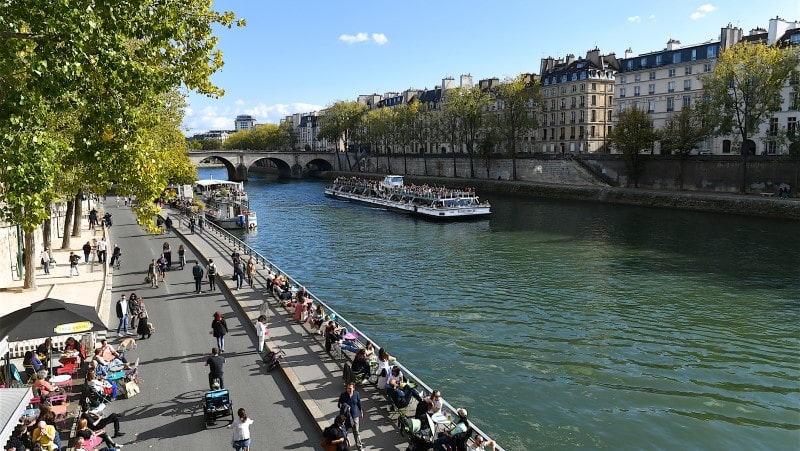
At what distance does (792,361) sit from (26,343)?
23.9 m

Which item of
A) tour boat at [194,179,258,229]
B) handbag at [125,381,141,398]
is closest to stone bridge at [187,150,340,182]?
tour boat at [194,179,258,229]

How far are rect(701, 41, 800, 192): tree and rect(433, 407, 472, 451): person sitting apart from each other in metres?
56.0

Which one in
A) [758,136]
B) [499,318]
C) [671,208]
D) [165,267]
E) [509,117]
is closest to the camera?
[499,318]

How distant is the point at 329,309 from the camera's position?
67.8ft

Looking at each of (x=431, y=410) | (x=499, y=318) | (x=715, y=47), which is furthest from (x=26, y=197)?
(x=715, y=47)

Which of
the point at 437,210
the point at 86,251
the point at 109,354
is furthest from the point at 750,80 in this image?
the point at 109,354

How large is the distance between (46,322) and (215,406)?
5.81 metres

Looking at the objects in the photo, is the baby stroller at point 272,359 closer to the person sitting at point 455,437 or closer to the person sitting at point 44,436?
the person sitting at point 44,436

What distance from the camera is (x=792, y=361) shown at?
2094 centimetres

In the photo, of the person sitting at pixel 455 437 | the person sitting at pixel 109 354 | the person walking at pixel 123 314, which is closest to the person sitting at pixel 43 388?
the person sitting at pixel 109 354

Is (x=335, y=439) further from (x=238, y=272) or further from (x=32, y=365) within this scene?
(x=238, y=272)

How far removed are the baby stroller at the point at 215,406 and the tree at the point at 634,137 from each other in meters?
65.1

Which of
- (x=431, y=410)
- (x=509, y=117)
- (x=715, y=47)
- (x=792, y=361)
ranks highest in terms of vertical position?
(x=715, y=47)

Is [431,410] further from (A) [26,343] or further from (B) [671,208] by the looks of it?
(B) [671,208]
